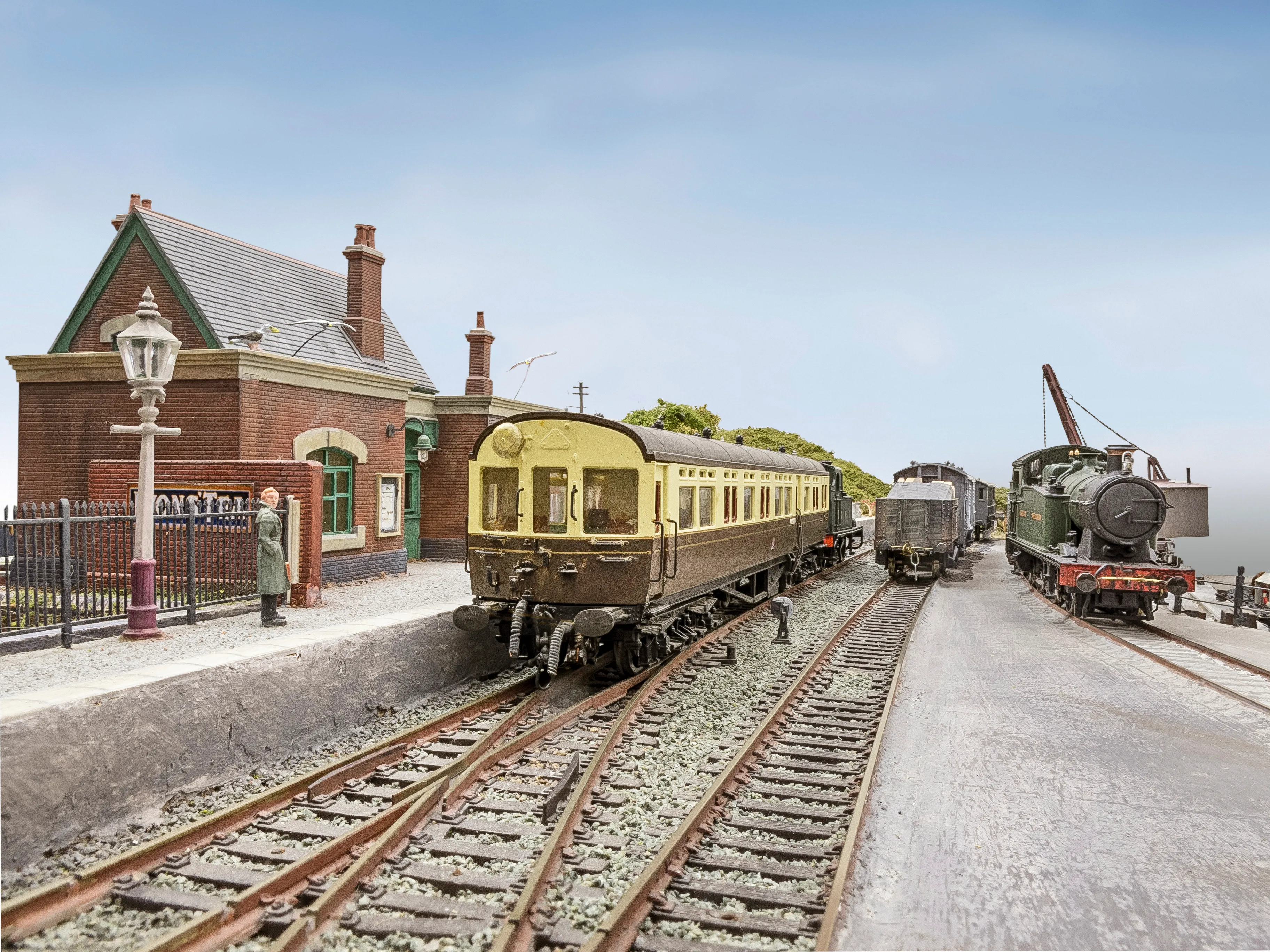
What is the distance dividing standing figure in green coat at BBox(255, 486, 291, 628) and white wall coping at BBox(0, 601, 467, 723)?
33.6 inches

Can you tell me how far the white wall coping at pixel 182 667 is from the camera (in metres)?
6.32

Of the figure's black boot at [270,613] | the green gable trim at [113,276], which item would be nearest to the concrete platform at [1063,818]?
the figure's black boot at [270,613]

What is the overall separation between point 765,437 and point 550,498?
1693 inches

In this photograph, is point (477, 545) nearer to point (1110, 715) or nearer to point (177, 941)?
point (177, 941)

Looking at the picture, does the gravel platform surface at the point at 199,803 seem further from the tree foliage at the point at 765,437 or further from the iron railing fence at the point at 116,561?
the tree foliage at the point at 765,437

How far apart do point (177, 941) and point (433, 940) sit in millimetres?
1346

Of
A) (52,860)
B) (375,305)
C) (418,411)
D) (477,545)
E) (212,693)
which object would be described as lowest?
(52,860)

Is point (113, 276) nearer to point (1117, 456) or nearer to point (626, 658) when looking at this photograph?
point (626, 658)

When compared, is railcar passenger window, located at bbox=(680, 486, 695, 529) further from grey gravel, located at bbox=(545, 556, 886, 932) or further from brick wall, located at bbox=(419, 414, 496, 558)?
brick wall, located at bbox=(419, 414, 496, 558)

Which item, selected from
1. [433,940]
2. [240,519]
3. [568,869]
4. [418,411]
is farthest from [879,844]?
[418,411]

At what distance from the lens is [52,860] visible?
226 inches

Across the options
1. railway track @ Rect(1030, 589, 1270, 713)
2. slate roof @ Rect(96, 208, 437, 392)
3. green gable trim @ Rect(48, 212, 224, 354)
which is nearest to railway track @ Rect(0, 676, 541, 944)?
railway track @ Rect(1030, 589, 1270, 713)

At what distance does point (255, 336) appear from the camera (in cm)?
1341

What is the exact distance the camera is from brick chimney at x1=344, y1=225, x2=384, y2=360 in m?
17.6
